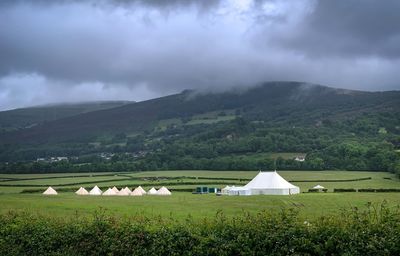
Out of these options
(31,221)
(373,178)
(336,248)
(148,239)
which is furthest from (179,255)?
(373,178)

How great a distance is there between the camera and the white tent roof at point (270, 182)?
221ft

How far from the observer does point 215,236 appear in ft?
63.0

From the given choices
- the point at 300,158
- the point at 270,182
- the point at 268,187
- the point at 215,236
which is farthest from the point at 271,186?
the point at 300,158

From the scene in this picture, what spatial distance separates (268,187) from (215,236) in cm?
4968

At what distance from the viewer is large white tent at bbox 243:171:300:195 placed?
66625mm

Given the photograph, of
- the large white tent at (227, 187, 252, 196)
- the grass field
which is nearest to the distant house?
the grass field

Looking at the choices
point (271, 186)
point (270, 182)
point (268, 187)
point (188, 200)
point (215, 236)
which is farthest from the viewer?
point (270, 182)

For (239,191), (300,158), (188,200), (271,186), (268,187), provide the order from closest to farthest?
1. (188,200)
2. (239,191)
3. (271,186)
4. (268,187)
5. (300,158)

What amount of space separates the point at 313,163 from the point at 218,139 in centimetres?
7337

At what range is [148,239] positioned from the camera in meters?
20.0

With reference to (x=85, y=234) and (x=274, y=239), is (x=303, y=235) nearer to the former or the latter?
(x=274, y=239)

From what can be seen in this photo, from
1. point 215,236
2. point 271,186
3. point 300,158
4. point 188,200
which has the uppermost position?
point 215,236

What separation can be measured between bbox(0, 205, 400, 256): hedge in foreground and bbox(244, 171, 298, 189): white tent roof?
155 ft

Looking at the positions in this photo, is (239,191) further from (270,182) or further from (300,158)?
(300,158)
